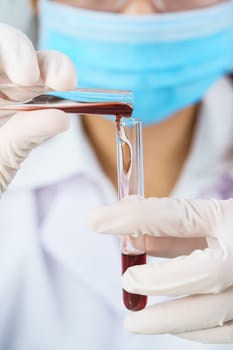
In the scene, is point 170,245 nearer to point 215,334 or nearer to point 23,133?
point 215,334

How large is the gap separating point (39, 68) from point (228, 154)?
35.2 inches

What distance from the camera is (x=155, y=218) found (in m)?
0.91

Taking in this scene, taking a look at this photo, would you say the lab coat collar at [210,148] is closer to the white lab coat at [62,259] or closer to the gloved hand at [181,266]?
the white lab coat at [62,259]

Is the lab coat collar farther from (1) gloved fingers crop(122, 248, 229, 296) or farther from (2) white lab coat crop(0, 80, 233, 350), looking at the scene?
(1) gloved fingers crop(122, 248, 229, 296)

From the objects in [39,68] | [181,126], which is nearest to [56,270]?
[181,126]

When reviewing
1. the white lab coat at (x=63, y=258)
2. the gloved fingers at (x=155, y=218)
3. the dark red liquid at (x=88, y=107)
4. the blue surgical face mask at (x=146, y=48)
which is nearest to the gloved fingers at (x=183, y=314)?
the gloved fingers at (x=155, y=218)

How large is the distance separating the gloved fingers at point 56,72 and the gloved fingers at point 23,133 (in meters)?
0.05

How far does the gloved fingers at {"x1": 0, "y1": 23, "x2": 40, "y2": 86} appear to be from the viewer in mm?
947

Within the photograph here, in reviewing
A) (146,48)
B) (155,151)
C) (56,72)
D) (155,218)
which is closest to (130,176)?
(155,218)

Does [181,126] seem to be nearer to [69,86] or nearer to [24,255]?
[24,255]

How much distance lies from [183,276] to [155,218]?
0.09m

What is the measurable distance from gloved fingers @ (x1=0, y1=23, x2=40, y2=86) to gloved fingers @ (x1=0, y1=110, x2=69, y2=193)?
0.05m

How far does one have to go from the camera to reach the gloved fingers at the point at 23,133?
3.13 feet

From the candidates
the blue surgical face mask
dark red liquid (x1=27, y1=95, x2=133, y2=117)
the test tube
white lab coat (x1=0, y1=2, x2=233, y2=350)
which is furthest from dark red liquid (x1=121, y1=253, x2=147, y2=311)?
the blue surgical face mask
